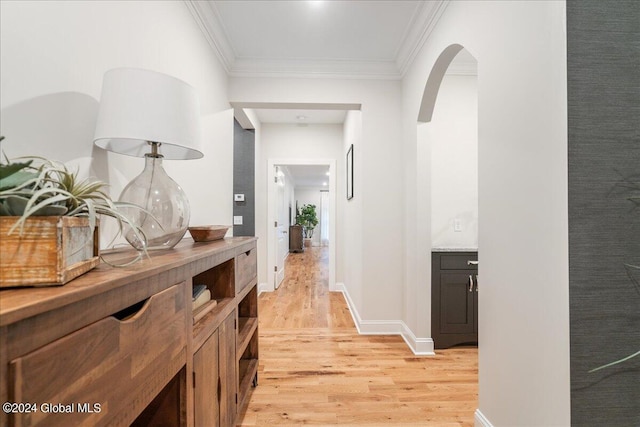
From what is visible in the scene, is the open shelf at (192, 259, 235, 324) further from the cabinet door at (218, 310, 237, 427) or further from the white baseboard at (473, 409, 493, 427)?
the white baseboard at (473, 409, 493, 427)

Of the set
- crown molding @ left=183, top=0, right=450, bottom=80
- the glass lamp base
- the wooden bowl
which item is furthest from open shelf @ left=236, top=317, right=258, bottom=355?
crown molding @ left=183, top=0, right=450, bottom=80

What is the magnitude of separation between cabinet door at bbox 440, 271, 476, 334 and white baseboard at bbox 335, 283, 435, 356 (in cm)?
21

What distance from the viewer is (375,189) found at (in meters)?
2.85

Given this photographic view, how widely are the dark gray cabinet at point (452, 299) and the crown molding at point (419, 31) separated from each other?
1.75 m

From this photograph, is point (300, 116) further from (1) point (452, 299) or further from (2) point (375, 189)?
(1) point (452, 299)

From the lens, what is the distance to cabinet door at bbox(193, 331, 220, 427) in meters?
0.96

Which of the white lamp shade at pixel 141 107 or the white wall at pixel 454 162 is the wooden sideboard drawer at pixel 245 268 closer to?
the white lamp shade at pixel 141 107

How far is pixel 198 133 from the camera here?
1.13 metres

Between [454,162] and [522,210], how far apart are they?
1.70 metres

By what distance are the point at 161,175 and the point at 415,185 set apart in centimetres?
200

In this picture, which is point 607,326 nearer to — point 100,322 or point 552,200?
point 552,200

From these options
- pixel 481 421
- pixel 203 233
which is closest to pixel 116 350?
pixel 203 233

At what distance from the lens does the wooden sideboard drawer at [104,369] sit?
409 millimetres

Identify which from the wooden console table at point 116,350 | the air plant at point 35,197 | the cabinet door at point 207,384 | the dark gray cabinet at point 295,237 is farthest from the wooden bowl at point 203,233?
the dark gray cabinet at point 295,237
